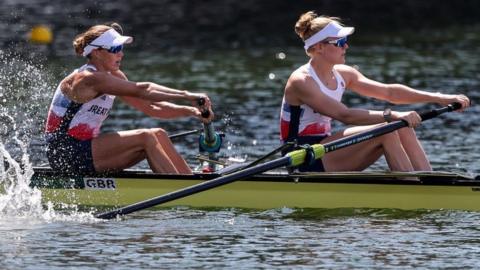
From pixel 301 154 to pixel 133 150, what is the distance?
1.93m

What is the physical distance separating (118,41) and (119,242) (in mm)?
2516

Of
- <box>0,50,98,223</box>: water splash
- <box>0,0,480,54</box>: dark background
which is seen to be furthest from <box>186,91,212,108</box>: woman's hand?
<box>0,0,480,54</box>: dark background

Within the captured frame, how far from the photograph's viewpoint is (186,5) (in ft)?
173

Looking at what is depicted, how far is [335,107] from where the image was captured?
15.2 m

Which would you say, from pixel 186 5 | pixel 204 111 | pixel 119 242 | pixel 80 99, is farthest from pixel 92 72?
pixel 186 5

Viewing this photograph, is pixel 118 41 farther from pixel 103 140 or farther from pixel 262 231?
pixel 262 231

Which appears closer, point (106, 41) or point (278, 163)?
point (278, 163)

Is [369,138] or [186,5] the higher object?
[186,5]

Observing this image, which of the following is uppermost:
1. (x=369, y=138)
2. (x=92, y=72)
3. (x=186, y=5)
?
(x=186, y=5)

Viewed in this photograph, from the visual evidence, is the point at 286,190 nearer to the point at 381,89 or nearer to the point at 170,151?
the point at 170,151

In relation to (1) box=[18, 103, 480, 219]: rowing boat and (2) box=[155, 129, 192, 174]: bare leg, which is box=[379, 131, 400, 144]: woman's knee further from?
(2) box=[155, 129, 192, 174]: bare leg

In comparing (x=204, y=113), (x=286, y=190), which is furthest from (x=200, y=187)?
(x=286, y=190)

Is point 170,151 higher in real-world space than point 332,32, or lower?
lower

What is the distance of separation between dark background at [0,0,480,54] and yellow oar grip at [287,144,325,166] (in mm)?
23473
